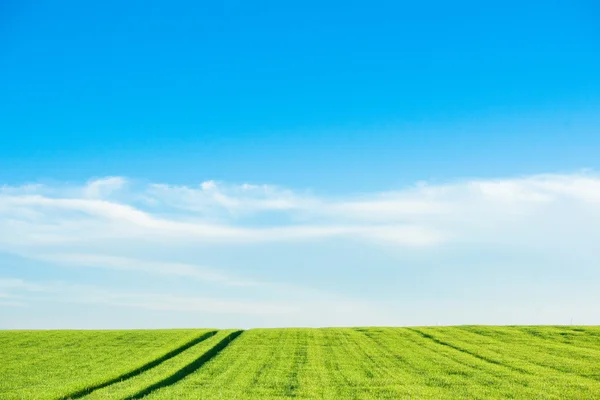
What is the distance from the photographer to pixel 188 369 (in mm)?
35656

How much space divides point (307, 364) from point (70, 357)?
18127 millimetres

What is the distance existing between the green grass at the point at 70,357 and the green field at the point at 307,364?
0.09 meters

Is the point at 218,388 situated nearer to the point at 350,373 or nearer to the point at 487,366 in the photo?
the point at 350,373

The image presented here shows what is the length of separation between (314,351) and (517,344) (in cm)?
1606

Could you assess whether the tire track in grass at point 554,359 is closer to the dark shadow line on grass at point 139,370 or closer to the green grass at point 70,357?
the dark shadow line on grass at point 139,370

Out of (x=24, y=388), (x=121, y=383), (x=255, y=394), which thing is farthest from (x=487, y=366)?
(x=24, y=388)

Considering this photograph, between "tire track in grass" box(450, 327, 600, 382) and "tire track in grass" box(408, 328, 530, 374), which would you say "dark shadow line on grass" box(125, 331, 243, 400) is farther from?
"tire track in grass" box(450, 327, 600, 382)

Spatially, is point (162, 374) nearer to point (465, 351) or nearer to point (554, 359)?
point (465, 351)

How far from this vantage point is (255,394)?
26.7 meters

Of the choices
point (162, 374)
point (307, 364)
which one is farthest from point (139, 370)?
point (307, 364)

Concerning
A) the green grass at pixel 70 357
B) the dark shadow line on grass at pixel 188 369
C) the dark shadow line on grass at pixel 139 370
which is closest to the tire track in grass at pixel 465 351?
the dark shadow line on grass at pixel 188 369

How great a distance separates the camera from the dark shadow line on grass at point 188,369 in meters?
28.0

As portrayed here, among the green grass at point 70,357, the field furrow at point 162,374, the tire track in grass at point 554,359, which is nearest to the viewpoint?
the field furrow at point 162,374

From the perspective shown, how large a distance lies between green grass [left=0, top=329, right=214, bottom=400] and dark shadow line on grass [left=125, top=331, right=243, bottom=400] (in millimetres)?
2961
